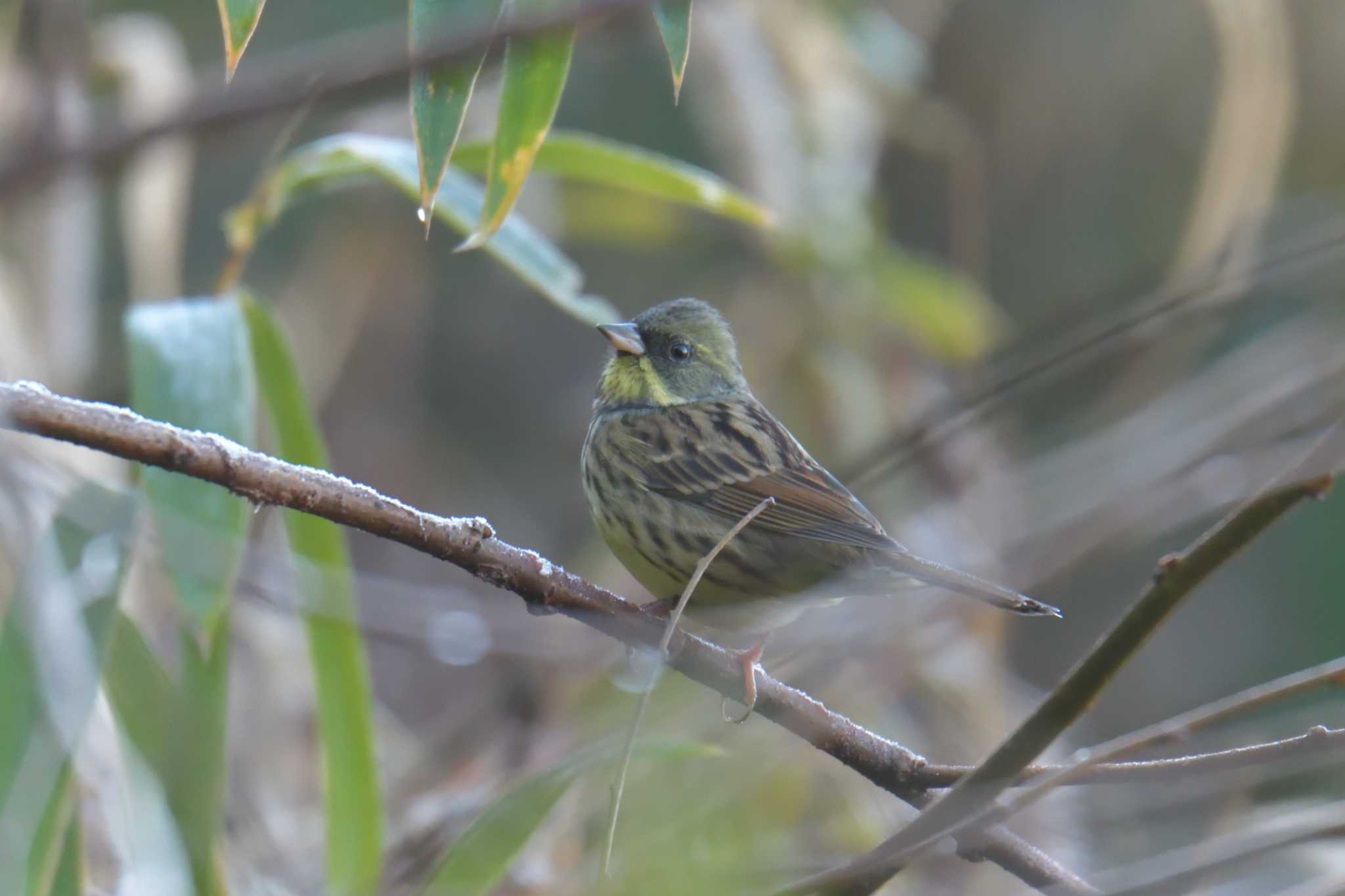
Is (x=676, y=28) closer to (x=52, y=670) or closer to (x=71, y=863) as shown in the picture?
(x=52, y=670)

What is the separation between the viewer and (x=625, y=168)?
3.10m

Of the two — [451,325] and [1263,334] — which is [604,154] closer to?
[1263,334]

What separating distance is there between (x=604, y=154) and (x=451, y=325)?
450 cm

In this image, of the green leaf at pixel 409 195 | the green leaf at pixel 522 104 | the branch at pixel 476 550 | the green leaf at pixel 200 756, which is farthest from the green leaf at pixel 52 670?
the green leaf at pixel 522 104

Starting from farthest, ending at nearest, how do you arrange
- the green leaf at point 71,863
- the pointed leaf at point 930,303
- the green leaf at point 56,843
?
1. the pointed leaf at point 930,303
2. the green leaf at point 71,863
3. the green leaf at point 56,843

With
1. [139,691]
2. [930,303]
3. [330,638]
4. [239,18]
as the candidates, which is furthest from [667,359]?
[239,18]

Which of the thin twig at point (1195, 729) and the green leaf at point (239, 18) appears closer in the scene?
the thin twig at point (1195, 729)

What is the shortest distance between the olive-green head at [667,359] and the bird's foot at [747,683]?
89 cm

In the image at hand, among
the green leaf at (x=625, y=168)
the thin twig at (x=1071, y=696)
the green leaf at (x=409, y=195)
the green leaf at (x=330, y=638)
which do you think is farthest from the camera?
the green leaf at (x=625, y=168)

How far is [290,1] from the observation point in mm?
7191

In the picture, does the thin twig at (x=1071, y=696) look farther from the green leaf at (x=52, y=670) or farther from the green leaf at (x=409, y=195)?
the green leaf at (x=409, y=195)

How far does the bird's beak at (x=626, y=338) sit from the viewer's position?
3.62 meters

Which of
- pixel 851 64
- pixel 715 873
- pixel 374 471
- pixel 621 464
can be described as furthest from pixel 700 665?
pixel 374 471

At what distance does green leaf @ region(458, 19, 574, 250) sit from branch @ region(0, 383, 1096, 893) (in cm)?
49
